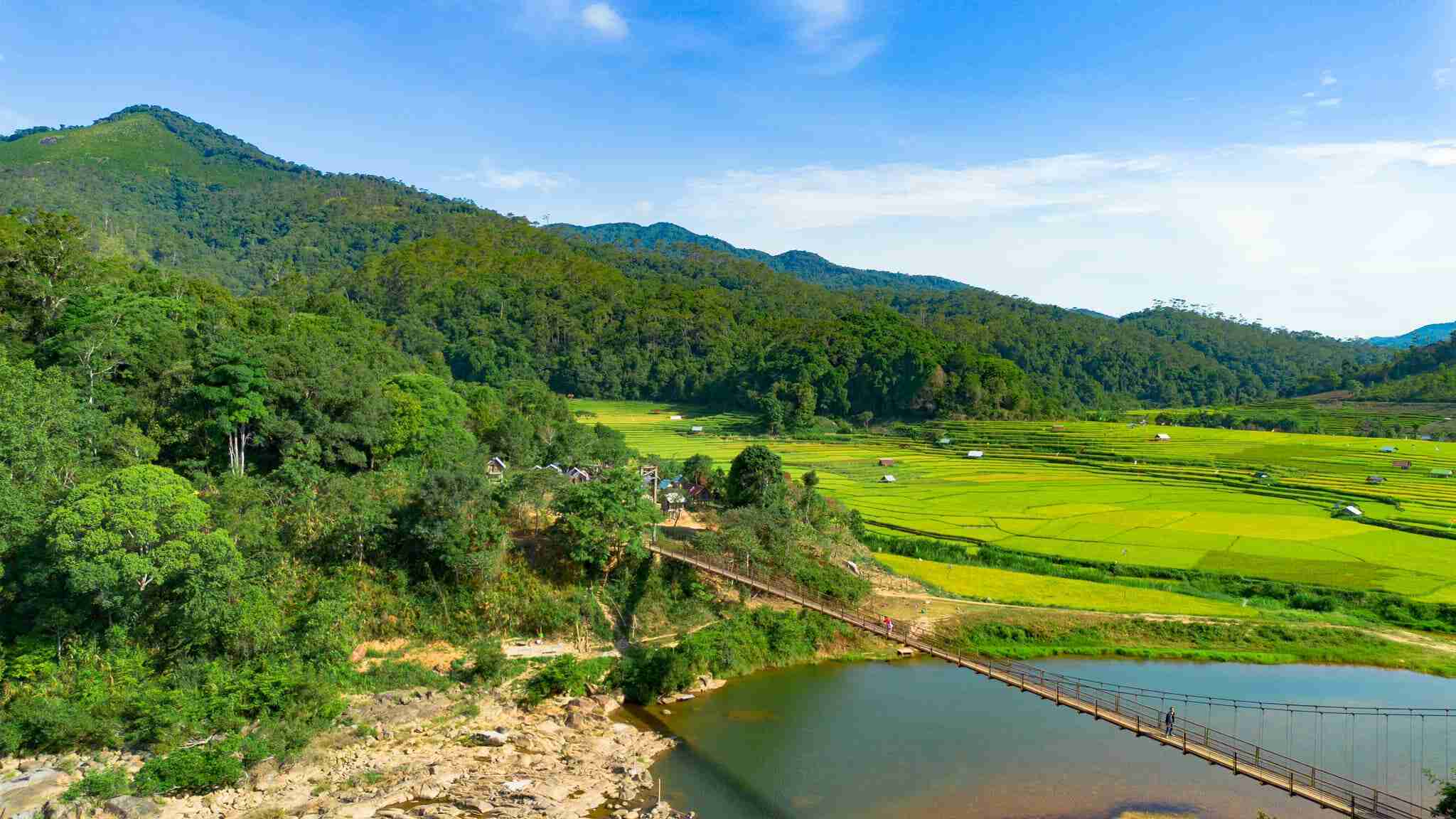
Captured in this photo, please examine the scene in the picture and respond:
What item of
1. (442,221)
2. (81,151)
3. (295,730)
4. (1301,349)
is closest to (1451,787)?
(295,730)

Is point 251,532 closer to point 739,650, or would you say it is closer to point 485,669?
point 485,669

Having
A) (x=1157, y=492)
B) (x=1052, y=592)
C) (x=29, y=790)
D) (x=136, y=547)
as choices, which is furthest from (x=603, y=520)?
(x=1157, y=492)

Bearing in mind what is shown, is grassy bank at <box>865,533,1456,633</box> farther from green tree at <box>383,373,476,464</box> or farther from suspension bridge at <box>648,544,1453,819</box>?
green tree at <box>383,373,476,464</box>

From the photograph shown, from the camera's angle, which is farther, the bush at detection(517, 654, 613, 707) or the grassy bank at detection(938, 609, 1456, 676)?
the grassy bank at detection(938, 609, 1456, 676)

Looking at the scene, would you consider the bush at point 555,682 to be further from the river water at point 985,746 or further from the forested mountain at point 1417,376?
the forested mountain at point 1417,376

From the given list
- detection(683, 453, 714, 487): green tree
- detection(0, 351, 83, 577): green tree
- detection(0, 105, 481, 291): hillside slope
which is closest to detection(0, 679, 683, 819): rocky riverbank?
detection(0, 351, 83, 577): green tree

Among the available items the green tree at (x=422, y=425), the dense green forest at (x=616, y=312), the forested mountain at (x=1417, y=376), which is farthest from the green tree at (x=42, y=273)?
the forested mountain at (x=1417, y=376)
